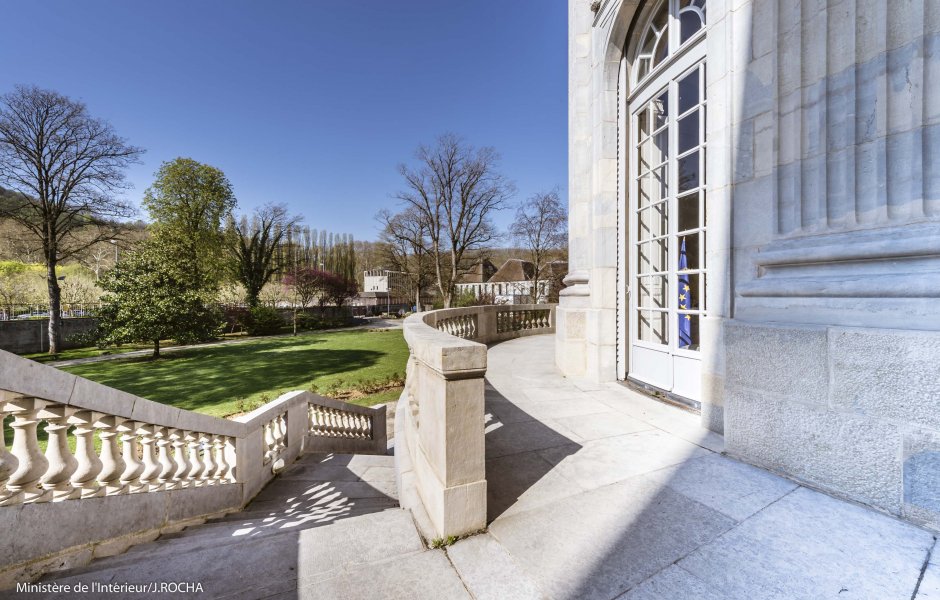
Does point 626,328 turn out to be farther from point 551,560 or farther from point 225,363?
point 225,363

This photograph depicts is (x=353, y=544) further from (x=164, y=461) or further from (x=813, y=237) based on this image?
(x=813, y=237)

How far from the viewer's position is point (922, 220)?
206 centimetres

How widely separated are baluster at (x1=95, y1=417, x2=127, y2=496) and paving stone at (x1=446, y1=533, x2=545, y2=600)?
2598 mm

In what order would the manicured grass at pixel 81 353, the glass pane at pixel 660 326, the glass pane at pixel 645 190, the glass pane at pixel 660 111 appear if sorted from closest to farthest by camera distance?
the glass pane at pixel 660 326, the glass pane at pixel 660 111, the glass pane at pixel 645 190, the manicured grass at pixel 81 353

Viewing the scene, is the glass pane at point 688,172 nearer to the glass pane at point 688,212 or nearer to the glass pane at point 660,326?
the glass pane at point 688,212

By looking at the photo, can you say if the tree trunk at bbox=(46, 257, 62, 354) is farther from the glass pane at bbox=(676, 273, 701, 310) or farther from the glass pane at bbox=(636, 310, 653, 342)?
the glass pane at bbox=(676, 273, 701, 310)

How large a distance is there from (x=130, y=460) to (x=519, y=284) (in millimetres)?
39011

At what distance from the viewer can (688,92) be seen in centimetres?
424

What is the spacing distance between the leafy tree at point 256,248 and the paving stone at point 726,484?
33.0 m

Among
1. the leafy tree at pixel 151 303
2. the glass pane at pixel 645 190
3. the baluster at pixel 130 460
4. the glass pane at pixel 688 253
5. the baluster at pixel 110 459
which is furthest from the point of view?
the leafy tree at pixel 151 303

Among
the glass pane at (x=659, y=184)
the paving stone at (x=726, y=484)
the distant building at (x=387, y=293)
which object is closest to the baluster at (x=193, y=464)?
the paving stone at (x=726, y=484)

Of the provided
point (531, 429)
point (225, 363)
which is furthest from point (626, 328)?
point (225, 363)

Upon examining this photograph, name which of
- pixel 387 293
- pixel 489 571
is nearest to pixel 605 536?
pixel 489 571

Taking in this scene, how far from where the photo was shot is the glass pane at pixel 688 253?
428 cm
